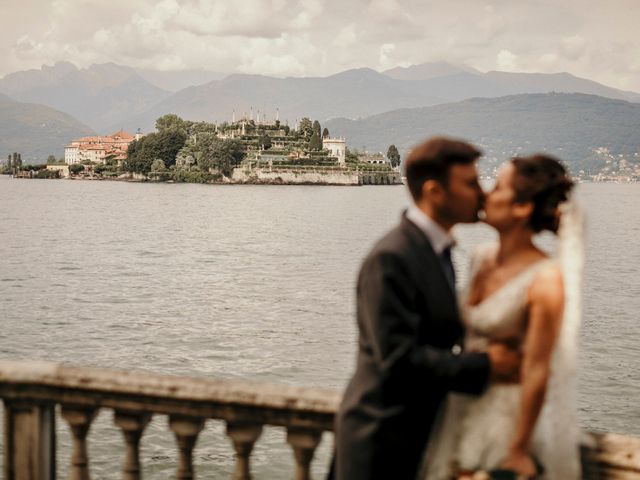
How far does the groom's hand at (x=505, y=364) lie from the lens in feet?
10.6

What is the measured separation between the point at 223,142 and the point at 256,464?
165701 mm

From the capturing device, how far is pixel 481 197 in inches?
133

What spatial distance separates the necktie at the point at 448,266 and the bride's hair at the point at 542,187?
36cm

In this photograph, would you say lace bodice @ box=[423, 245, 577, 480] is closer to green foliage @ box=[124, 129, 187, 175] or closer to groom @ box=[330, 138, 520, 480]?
groom @ box=[330, 138, 520, 480]

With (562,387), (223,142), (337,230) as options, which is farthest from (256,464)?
(223,142)

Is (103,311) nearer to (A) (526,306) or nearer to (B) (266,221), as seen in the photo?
(A) (526,306)

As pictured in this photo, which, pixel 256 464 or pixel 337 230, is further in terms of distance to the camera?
pixel 337 230

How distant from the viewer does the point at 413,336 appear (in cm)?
315

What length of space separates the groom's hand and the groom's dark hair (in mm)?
705

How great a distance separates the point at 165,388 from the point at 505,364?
184 centimetres

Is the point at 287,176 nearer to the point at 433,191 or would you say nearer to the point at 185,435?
the point at 185,435

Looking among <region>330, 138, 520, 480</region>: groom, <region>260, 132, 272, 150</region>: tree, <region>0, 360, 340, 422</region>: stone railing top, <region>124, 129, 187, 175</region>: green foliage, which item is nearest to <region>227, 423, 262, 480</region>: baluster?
<region>0, 360, 340, 422</region>: stone railing top

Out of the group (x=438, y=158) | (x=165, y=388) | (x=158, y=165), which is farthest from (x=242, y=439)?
(x=158, y=165)

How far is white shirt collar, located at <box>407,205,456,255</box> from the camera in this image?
333cm
